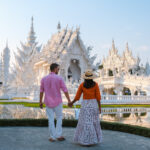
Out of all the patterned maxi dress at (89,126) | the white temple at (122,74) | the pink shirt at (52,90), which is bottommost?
the patterned maxi dress at (89,126)

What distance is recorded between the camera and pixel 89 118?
12.8ft

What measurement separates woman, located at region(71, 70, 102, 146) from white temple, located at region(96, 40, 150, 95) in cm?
1794

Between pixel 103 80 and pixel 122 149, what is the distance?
23.7 metres

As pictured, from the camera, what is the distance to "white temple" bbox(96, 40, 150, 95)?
22844mm

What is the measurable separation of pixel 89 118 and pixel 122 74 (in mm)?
23217

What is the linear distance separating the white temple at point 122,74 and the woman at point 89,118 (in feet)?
58.8

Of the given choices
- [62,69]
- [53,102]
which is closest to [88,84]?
[53,102]

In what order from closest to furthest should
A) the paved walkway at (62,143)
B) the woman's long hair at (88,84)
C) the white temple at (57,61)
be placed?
the paved walkway at (62,143)
the woman's long hair at (88,84)
the white temple at (57,61)

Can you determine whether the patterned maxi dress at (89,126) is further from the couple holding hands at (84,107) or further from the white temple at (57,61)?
the white temple at (57,61)

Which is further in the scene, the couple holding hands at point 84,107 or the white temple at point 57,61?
the white temple at point 57,61

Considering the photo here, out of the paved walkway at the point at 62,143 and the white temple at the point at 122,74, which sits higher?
the white temple at the point at 122,74

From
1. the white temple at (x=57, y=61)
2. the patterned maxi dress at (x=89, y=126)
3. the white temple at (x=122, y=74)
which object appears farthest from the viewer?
the white temple at (x=57, y=61)

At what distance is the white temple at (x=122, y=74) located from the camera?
22844mm

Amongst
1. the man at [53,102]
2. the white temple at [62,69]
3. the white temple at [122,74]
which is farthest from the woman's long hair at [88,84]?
the white temple at [122,74]
